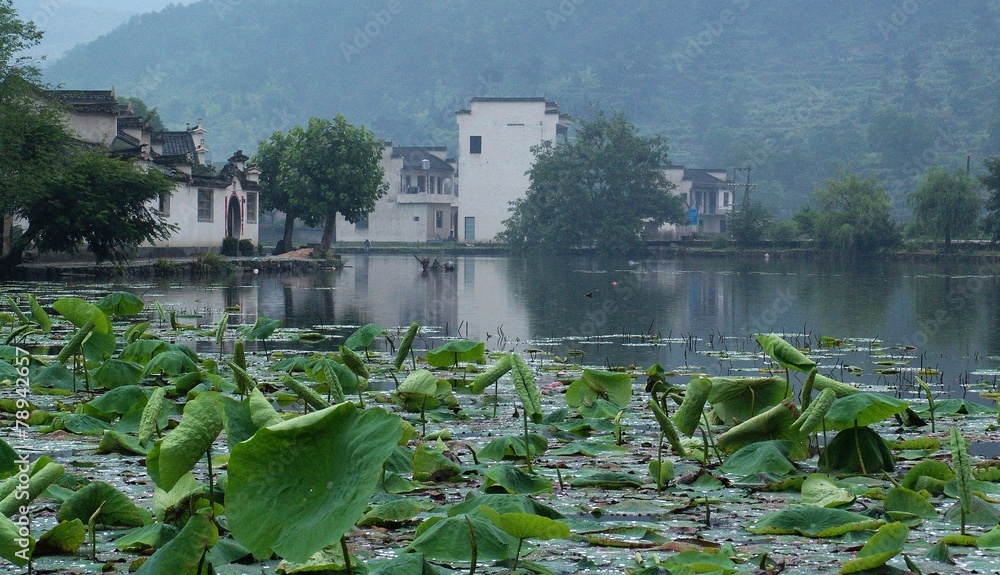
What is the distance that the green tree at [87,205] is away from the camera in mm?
23859

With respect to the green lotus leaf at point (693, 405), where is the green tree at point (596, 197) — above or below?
above

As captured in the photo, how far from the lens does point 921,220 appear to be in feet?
185

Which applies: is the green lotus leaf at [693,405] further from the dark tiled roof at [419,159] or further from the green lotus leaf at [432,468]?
the dark tiled roof at [419,159]

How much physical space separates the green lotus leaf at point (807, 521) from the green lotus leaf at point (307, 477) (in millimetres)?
2009

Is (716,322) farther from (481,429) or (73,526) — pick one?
(73,526)

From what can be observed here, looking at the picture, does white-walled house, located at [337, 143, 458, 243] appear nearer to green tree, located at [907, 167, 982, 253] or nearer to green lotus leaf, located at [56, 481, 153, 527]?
green tree, located at [907, 167, 982, 253]

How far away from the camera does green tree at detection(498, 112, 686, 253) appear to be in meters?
66.4

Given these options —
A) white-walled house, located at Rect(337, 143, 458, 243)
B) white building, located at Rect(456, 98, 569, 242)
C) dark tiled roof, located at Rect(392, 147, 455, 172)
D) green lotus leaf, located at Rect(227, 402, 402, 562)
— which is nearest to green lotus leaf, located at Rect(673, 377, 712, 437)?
green lotus leaf, located at Rect(227, 402, 402, 562)

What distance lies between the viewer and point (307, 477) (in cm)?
240

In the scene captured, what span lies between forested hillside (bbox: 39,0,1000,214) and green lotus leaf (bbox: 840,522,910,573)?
11505cm

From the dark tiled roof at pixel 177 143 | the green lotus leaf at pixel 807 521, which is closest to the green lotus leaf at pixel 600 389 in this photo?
the green lotus leaf at pixel 807 521

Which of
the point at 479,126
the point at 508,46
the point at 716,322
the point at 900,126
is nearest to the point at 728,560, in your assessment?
the point at 716,322

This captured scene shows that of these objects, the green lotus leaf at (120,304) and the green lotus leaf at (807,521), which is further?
the green lotus leaf at (120,304)

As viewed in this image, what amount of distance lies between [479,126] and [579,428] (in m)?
70.6
